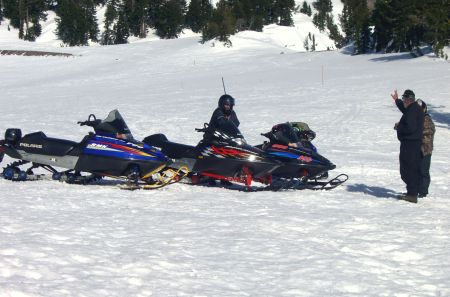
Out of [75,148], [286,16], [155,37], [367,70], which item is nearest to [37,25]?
[155,37]

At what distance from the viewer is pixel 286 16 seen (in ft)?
278

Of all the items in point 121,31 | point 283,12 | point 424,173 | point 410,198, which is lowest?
point 410,198

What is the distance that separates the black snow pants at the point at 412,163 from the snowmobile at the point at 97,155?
11.6 feet

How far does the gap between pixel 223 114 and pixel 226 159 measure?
0.84 m

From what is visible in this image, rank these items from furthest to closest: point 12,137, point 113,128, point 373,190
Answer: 1. point 373,190
2. point 12,137
3. point 113,128

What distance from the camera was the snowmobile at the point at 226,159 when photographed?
33.9 feet

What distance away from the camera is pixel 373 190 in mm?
11227

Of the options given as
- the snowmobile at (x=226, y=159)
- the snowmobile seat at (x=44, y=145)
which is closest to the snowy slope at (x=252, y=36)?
the snowmobile at (x=226, y=159)

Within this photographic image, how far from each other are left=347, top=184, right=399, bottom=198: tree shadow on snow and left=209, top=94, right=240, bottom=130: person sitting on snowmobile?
2.30 meters

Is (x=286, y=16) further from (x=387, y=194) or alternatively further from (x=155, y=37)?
(x=387, y=194)

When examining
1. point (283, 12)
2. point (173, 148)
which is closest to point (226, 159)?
point (173, 148)

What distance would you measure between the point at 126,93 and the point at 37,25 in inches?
2197

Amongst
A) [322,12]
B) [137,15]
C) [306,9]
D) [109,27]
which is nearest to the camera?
[137,15]

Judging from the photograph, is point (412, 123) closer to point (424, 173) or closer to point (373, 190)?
point (424, 173)
